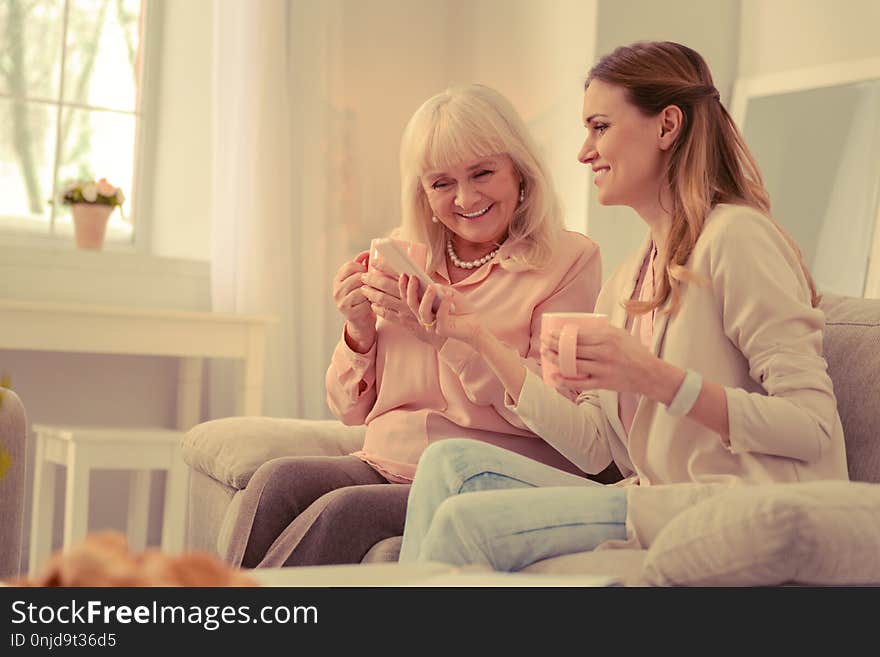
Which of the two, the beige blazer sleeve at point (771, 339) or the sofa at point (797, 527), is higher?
the beige blazer sleeve at point (771, 339)

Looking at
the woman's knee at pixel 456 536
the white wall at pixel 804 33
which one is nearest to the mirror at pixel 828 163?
the white wall at pixel 804 33

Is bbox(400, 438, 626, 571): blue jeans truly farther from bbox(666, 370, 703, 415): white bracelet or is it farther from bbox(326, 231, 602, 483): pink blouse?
bbox(326, 231, 602, 483): pink blouse

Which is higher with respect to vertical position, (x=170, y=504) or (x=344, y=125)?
(x=344, y=125)

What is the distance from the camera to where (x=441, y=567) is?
3.83 ft

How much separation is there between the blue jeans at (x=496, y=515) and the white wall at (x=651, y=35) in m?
2.40

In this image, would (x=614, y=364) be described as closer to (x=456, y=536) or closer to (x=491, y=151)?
(x=456, y=536)

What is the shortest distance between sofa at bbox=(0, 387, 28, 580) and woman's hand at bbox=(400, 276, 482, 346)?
0.68 metres

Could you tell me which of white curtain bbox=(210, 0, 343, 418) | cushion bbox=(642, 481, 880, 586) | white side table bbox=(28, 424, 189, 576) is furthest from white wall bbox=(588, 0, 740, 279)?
cushion bbox=(642, 481, 880, 586)

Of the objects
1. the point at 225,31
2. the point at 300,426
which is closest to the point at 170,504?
the point at 300,426

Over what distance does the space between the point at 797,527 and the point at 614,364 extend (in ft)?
1.47

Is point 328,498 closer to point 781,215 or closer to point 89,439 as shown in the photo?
point 89,439

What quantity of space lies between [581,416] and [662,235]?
0.98ft

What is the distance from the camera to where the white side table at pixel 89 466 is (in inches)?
126

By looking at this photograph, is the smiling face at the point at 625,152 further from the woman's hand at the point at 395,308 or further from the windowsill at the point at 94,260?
the windowsill at the point at 94,260
